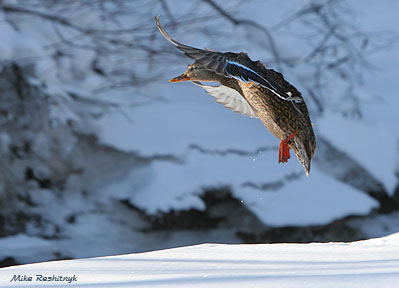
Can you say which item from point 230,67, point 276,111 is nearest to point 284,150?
point 276,111

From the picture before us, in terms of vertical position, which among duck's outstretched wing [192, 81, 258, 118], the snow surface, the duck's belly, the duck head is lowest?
the snow surface

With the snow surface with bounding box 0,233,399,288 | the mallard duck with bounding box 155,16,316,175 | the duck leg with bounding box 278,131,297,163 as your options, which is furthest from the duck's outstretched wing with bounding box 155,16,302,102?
the snow surface with bounding box 0,233,399,288

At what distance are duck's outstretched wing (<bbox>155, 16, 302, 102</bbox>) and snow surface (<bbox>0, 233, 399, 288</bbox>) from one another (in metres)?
0.36

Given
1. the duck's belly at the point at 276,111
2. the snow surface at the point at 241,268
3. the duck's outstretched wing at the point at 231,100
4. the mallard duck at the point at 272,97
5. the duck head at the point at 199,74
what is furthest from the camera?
the duck's outstretched wing at the point at 231,100

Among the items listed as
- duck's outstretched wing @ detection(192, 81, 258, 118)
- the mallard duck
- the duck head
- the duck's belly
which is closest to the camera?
the mallard duck

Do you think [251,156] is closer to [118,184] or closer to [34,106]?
[118,184]

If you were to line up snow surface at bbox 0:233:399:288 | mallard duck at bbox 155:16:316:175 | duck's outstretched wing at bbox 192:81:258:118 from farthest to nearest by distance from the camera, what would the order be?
duck's outstretched wing at bbox 192:81:258:118 < mallard duck at bbox 155:16:316:175 < snow surface at bbox 0:233:399:288

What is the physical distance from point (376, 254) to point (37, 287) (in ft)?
2.66

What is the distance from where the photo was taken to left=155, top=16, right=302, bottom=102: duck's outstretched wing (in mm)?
994

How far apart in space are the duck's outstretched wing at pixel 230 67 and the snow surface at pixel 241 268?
0.36 m

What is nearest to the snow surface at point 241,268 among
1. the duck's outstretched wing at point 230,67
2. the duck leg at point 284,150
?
the duck leg at point 284,150

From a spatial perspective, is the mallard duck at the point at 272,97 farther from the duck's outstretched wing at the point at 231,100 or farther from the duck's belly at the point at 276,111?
the duck's outstretched wing at the point at 231,100

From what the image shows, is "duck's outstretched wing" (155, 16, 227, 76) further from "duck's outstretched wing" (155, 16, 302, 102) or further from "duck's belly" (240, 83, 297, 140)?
"duck's belly" (240, 83, 297, 140)

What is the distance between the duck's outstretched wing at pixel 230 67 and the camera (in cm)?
99
